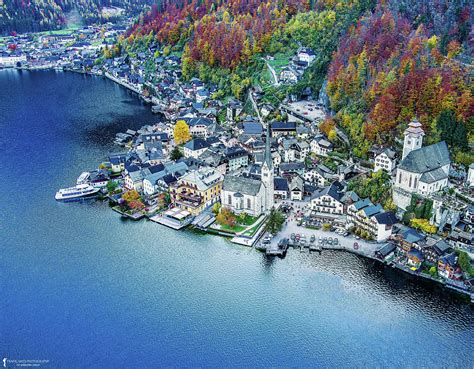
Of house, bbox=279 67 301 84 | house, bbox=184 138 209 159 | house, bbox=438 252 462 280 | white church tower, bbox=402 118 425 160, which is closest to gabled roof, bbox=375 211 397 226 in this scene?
house, bbox=438 252 462 280

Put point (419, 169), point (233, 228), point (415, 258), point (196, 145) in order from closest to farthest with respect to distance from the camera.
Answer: point (415, 258)
point (419, 169)
point (233, 228)
point (196, 145)

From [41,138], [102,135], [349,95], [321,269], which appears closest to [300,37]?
[349,95]

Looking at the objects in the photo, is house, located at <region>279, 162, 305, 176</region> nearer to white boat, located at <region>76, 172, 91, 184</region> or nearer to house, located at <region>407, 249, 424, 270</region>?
house, located at <region>407, 249, 424, 270</region>

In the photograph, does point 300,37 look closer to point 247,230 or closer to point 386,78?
point 386,78

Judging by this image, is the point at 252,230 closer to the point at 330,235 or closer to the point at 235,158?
the point at 330,235

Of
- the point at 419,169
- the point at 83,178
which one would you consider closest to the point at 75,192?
the point at 83,178

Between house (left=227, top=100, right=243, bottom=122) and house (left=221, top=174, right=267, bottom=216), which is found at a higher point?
house (left=227, top=100, right=243, bottom=122)
